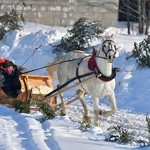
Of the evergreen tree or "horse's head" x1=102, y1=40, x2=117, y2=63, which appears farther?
the evergreen tree

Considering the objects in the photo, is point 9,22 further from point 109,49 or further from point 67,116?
point 109,49

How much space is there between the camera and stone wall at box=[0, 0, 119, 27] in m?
22.5

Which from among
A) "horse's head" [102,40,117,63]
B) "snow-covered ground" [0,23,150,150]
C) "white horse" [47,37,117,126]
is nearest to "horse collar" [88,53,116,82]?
"white horse" [47,37,117,126]

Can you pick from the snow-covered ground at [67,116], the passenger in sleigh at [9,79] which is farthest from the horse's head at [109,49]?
the passenger in sleigh at [9,79]

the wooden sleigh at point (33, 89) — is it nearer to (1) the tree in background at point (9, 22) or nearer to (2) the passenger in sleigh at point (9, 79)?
(2) the passenger in sleigh at point (9, 79)

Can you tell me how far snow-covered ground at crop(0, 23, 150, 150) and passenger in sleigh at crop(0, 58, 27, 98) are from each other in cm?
90

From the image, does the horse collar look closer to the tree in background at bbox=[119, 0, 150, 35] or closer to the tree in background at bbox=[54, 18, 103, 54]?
the tree in background at bbox=[54, 18, 103, 54]

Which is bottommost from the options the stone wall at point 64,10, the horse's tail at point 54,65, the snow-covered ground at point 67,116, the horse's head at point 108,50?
the snow-covered ground at point 67,116

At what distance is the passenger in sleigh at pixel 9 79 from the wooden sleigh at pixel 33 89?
0.16m

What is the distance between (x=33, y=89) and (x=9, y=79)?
1.99 feet

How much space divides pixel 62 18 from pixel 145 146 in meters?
14.8

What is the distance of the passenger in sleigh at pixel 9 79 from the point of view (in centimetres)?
1215

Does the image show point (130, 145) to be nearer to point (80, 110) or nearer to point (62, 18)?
point (80, 110)

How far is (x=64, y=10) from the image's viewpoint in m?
22.7
